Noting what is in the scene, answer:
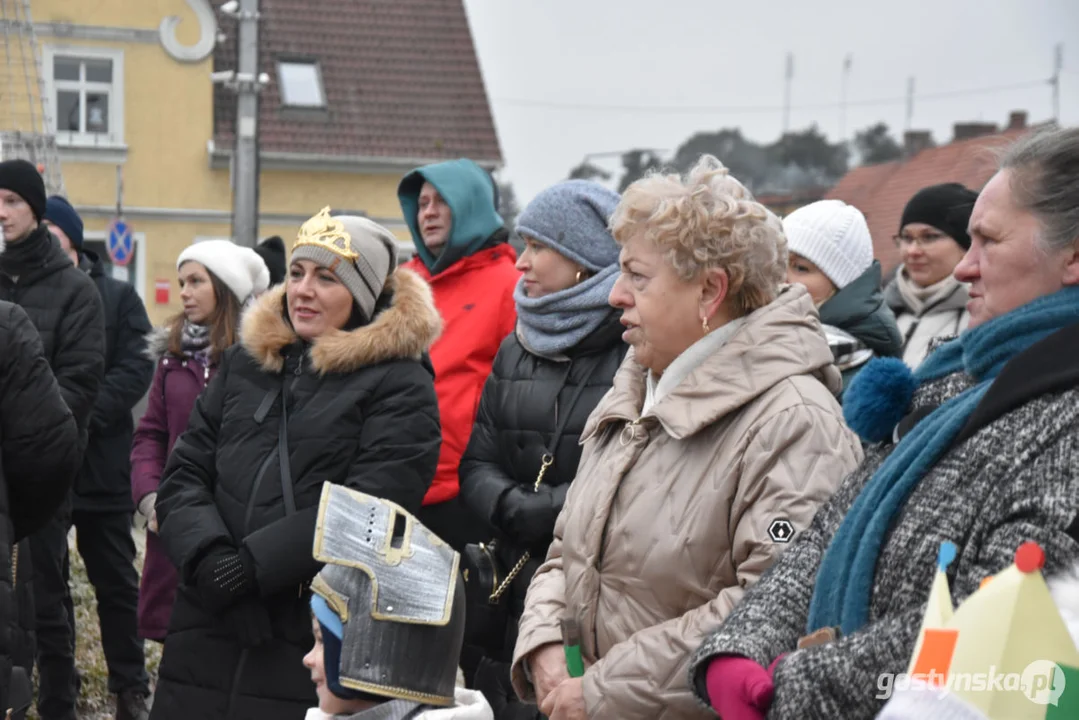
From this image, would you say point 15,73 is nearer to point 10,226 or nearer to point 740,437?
point 10,226

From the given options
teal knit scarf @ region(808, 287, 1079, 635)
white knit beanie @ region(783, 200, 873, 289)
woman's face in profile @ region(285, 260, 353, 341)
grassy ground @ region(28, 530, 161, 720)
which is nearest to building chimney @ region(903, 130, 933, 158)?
grassy ground @ region(28, 530, 161, 720)

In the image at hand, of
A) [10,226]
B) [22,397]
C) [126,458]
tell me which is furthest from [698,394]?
[126,458]

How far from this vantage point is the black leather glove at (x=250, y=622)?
160 inches

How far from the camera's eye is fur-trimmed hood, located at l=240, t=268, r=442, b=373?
426 cm

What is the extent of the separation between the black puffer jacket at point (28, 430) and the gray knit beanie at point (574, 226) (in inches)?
59.8

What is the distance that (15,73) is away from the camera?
23.3 m

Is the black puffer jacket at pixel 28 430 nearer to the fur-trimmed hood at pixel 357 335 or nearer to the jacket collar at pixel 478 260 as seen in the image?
the fur-trimmed hood at pixel 357 335

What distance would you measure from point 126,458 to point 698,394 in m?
4.30

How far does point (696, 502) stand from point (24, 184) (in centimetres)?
392

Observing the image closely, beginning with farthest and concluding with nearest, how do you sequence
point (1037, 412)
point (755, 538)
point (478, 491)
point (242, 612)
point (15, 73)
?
1. point (15, 73)
2. point (478, 491)
3. point (242, 612)
4. point (755, 538)
5. point (1037, 412)

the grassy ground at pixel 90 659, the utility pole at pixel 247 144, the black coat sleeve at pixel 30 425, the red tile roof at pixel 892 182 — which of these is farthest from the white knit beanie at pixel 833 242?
the red tile roof at pixel 892 182

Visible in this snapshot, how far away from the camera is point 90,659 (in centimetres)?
725

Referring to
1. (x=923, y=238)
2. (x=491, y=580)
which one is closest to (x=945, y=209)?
(x=923, y=238)

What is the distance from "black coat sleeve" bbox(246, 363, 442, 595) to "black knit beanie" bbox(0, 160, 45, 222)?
2.45 m
